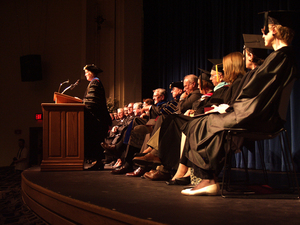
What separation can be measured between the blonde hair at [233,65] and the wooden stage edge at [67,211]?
1612mm

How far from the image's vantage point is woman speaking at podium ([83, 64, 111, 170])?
415 centimetres

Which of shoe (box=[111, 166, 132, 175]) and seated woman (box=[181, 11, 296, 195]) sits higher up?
seated woman (box=[181, 11, 296, 195])

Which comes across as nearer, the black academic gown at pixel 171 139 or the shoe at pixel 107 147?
the black academic gown at pixel 171 139

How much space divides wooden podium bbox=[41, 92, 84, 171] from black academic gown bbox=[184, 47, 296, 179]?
7.46 ft

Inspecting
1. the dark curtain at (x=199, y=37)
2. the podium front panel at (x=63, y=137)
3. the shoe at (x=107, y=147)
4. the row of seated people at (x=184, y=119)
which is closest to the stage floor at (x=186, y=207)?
the row of seated people at (x=184, y=119)

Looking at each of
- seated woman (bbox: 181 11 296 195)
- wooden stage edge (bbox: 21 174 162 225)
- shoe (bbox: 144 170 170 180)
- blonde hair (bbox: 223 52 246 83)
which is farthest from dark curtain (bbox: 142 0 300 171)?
wooden stage edge (bbox: 21 174 162 225)

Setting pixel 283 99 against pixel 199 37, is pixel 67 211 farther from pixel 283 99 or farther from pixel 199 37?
pixel 199 37

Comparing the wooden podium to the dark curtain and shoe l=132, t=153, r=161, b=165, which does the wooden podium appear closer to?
shoe l=132, t=153, r=161, b=165

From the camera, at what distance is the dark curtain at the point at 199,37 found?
4418 mm

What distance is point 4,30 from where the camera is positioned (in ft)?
31.9

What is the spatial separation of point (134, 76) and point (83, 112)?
5179 millimetres

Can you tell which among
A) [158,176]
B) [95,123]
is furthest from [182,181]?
[95,123]

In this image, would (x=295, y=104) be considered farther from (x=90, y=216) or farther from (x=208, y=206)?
(x=90, y=216)

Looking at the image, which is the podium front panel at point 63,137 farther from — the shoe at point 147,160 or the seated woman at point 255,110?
the seated woman at point 255,110
